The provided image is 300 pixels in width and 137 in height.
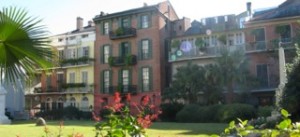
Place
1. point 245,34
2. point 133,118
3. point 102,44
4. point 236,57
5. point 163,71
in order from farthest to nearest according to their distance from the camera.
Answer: point 102,44, point 163,71, point 245,34, point 236,57, point 133,118

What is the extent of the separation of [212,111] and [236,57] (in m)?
5.29

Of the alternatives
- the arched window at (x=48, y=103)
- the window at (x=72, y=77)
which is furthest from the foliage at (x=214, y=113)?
the arched window at (x=48, y=103)

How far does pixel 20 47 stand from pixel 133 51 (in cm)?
3457

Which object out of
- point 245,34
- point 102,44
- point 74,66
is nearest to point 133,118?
point 245,34

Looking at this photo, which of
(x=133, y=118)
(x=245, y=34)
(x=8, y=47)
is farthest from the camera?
(x=245, y=34)

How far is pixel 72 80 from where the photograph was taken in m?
46.7

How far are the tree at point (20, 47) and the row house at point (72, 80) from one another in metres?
36.3

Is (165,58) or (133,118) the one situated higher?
(165,58)

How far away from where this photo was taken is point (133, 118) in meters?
4.05

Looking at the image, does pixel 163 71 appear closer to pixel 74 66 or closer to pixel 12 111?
pixel 74 66

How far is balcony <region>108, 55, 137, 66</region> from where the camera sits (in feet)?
132

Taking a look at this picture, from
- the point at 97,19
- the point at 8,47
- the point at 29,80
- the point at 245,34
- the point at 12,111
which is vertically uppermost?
the point at 97,19

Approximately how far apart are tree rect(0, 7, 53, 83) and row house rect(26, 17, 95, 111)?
119ft

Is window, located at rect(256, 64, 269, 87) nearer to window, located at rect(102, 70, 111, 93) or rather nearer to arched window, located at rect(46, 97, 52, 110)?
window, located at rect(102, 70, 111, 93)
